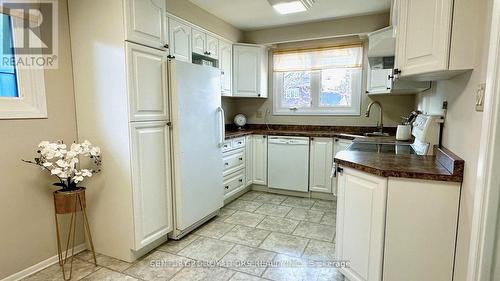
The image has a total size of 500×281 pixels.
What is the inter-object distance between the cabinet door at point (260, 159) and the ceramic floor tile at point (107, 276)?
236 centimetres

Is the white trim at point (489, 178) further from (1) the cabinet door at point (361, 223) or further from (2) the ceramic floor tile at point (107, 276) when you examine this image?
(2) the ceramic floor tile at point (107, 276)

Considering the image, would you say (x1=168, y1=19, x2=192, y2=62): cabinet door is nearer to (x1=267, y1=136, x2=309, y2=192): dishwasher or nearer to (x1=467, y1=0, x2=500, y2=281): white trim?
(x1=267, y1=136, x2=309, y2=192): dishwasher

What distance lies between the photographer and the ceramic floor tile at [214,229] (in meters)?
2.68

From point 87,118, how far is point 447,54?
2515 mm

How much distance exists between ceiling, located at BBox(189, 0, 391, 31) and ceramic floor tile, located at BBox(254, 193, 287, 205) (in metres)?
2.53

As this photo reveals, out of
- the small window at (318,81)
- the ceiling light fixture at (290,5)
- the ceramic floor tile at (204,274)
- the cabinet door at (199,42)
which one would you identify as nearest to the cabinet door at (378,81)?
the small window at (318,81)

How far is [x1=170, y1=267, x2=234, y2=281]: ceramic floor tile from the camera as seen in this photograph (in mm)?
1967

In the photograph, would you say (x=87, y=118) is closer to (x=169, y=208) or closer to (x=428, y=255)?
(x=169, y=208)

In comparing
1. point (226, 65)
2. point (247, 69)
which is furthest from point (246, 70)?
point (226, 65)

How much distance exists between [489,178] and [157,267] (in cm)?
216

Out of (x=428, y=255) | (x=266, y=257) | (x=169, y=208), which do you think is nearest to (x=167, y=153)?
(x=169, y=208)

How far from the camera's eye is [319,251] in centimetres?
234

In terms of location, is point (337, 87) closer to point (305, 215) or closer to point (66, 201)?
point (305, 215)

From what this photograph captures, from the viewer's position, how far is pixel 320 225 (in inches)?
113
